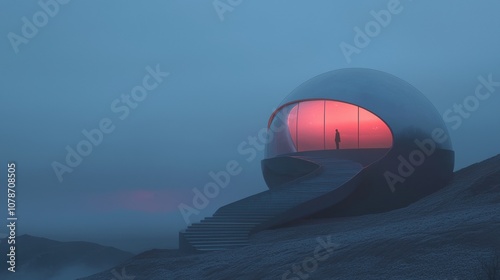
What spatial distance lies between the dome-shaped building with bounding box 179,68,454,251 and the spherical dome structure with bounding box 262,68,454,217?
0.03 metres

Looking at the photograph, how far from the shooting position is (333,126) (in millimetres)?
22625

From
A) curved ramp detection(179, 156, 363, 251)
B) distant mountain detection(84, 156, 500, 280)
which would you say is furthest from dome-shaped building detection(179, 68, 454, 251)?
distant mountain detection(84, 156, 500, 280)

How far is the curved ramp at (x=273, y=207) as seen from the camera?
15.6m

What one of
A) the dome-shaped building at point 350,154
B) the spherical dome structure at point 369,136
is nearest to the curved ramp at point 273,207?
the dome-shaped building at point 350,154

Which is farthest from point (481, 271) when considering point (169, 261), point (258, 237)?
point (258, 237)

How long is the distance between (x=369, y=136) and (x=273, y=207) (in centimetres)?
559

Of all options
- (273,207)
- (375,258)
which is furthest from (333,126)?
(375,258)

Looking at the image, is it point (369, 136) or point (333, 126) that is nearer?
point (369, 136)

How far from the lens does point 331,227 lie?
569 inches

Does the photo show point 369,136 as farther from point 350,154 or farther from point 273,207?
point 273,207

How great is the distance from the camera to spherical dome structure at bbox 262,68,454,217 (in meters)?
20.2

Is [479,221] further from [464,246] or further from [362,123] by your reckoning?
[362,123]

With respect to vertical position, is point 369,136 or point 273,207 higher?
point 369,136

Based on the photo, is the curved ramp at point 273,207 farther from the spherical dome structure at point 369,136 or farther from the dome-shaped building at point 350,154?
the spherical dome structure at point 369,136
